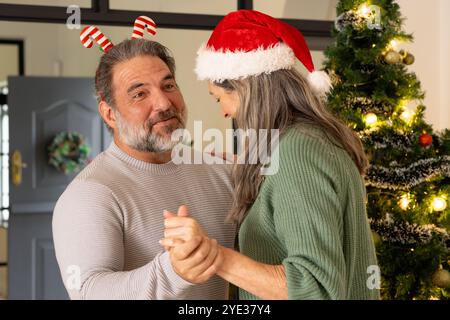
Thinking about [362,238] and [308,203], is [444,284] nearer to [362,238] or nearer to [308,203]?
[362,238]

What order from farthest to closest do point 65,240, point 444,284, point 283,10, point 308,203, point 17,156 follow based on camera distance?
point 17,156 < point 283,10 < point 444,284 < point 65,240 < point 308,203

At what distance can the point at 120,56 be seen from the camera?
199 centimetres

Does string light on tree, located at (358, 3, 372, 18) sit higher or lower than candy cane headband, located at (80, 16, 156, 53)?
higher

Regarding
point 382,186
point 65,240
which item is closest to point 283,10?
point 382,186

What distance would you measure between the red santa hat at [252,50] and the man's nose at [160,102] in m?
0.21

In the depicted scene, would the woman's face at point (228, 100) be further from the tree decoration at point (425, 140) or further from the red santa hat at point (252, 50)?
the tree decoration at point (425, 140)

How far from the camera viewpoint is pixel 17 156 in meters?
4.91

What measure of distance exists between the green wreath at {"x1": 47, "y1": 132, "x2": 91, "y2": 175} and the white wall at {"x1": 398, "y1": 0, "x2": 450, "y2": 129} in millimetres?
2411

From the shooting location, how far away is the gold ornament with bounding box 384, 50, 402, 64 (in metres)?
3.08

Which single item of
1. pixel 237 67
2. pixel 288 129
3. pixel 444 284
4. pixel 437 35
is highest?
pixel 437 35

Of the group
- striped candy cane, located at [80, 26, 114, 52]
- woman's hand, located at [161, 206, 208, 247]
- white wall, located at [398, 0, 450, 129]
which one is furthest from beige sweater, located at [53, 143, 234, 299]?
white wall, located at [398, 0, 450, 129]

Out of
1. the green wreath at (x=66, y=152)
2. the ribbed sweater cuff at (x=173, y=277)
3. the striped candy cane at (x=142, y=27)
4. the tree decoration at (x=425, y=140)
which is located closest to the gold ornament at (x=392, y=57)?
the tree decoration at (x=425, y=140)

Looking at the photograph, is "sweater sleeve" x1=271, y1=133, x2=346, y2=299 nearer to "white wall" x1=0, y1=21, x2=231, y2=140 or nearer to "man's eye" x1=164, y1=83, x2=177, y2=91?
"man's eye" x1=164, y1=83, x2=177, y2=91

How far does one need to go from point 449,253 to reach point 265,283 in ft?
6.28
